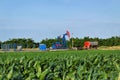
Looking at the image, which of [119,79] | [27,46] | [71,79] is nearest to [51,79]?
[71,79]

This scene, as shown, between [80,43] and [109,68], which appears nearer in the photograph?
[109,68]

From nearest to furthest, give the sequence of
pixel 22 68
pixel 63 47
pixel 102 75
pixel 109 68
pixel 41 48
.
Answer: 1. pixel 102 75
2. pixel 22 68
3. pixel 109 68
4. pixel 41 48
5. pixel 63 47

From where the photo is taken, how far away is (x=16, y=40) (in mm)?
98938

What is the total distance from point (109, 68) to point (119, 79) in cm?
363

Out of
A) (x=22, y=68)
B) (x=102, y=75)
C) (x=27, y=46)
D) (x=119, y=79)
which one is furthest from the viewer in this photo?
(x=27, y=46)

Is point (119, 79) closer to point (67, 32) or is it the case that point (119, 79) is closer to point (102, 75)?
point (102, 75)

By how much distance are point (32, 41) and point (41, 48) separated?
2667 centimetres

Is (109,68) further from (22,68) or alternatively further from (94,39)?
(94,39)

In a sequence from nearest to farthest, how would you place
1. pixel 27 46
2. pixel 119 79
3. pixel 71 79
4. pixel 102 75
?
pixel 119 79 < pixel 71 79 < pixel 102 75 < pixel 27 46

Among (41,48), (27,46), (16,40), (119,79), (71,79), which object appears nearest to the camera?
(119,79)

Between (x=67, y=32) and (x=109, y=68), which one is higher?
(x=67, y=32)

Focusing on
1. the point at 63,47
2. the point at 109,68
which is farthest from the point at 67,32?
the point at 109,68

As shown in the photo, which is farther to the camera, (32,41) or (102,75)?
(32,41)

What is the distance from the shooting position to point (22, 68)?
6.23 m
